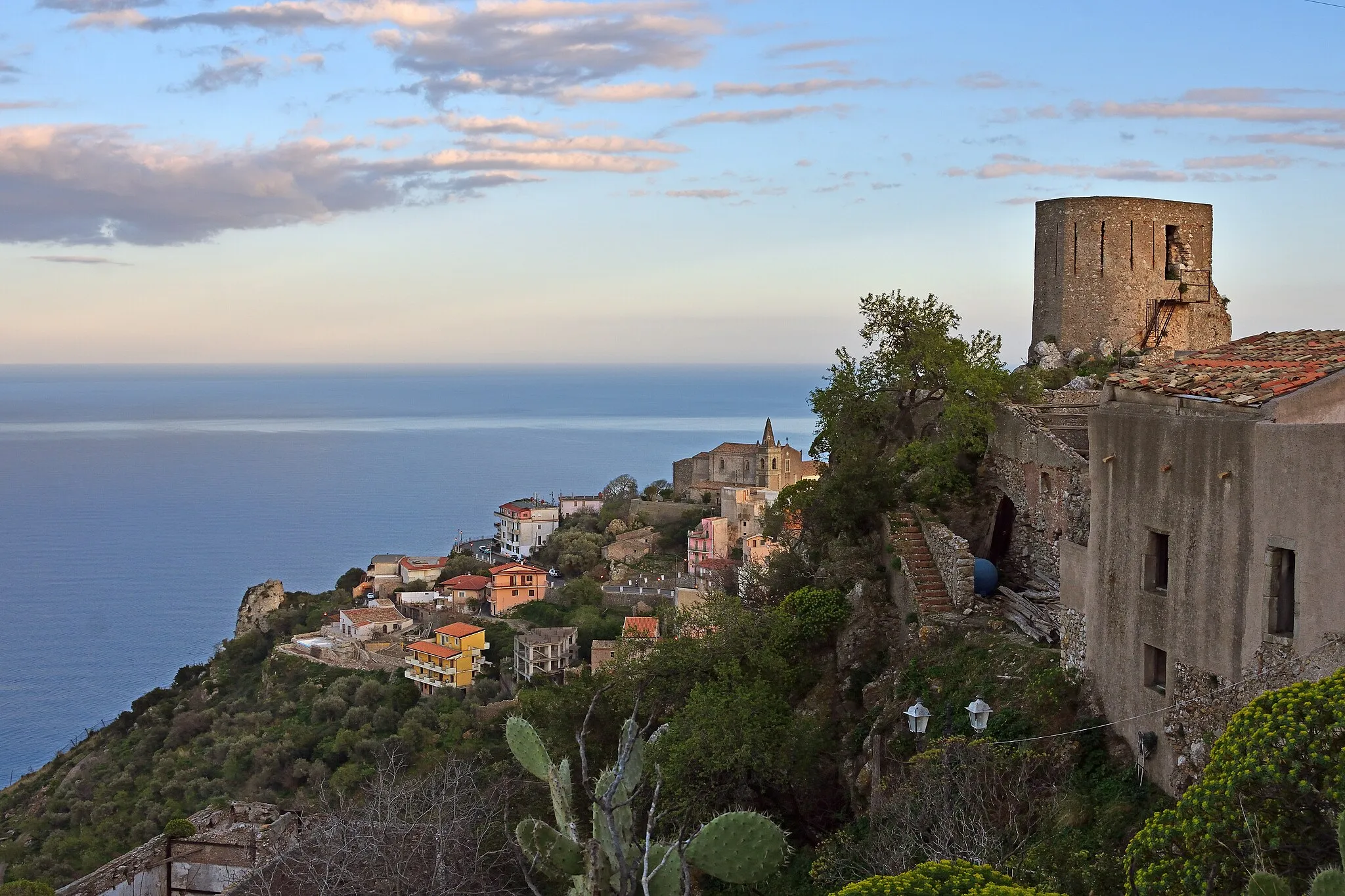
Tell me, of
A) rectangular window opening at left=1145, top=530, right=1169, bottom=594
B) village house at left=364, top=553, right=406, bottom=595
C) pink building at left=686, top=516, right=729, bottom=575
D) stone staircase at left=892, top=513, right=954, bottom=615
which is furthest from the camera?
village house at left=364, top=553, right=406, bottom=595

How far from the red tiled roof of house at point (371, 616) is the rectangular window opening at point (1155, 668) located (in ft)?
174

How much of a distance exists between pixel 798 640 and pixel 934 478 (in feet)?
10.5

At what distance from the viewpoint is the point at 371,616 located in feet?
198

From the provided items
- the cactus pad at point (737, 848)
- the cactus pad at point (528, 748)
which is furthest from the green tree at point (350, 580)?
the cactus pad at point (737, 848)

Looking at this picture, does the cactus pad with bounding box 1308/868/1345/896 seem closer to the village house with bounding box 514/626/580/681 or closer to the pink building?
Result: the village house with bounding box 514/626/580/681

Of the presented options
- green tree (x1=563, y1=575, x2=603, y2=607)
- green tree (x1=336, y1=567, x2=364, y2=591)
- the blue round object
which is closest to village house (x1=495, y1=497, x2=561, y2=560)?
green tree (x1=336, y1=567, x2=364, y2=591)

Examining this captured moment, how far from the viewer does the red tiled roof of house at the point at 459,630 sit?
54062 mm

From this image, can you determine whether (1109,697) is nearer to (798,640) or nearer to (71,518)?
(798,640)

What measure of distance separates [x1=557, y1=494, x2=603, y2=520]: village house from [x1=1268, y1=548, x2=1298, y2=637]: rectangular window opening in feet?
270

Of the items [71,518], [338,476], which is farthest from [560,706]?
[338,476]

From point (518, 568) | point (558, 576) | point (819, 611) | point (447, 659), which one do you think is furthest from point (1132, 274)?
point (558, 576)

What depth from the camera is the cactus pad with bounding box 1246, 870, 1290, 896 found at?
17.2 feet

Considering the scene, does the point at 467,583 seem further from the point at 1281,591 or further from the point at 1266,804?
the point at 1266,804

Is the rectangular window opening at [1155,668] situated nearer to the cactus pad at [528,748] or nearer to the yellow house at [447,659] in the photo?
the cactus pad at [528,748]
